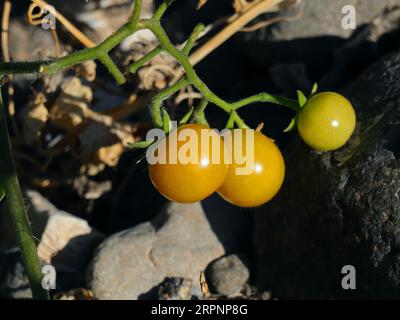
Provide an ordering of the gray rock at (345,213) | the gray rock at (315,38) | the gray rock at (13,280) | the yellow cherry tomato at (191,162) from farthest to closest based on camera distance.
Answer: the gray rock at (315,38) → the gray rock at (13,280) → the gray rock at (345,213) → the yellow cherry tomato at (191,162)

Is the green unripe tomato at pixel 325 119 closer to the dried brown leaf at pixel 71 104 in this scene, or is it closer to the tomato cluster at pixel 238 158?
the tomato cluster at pixel 238 158

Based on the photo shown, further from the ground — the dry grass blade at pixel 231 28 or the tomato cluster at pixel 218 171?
the dry grass blade at pixel 231 28

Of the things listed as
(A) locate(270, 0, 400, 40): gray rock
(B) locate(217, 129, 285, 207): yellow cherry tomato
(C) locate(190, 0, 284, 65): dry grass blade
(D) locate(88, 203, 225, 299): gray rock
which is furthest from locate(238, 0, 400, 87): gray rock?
(B) locate(217, 129, 285, 207): yellow cherry tomato

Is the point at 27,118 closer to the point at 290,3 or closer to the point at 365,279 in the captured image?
the point at 290,3

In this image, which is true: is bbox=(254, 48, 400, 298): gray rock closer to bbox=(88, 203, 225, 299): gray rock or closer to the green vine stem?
bbox=(88, 203, 225, 299): gray rock

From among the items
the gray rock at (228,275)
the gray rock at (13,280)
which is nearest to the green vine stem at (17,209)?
the gray rock at (13,280)

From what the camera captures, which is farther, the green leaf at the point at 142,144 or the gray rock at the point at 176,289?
the gray rock at the point at 176,289
